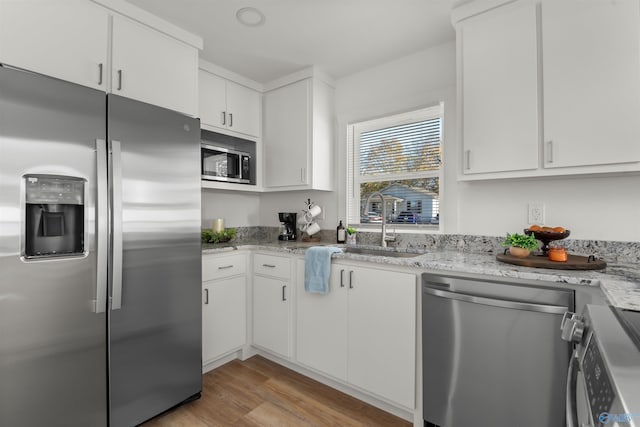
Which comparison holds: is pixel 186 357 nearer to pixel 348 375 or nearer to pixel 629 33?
pixel 348 375

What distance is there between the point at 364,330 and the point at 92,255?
1539 mm

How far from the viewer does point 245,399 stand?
201 cm

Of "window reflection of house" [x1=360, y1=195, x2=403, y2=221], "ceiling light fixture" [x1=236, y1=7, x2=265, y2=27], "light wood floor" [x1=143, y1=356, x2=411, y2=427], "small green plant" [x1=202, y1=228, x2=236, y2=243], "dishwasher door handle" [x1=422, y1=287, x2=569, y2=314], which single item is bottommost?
"light wood floor" [x1=143, y1=356, x2=411, y2=427]

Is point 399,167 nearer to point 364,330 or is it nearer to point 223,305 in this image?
point 364,330

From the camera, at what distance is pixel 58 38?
1.59m

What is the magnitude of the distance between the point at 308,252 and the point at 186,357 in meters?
1.00

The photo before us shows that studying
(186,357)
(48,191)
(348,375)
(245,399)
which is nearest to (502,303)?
(348,375)

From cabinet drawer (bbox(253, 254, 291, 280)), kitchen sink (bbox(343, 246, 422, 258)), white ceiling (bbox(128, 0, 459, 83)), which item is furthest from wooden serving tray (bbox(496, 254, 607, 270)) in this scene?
white ceiling (bbox(128, 0, 459, 83))

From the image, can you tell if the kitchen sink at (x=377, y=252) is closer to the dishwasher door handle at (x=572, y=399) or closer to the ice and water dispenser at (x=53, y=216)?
the dishwasher door handle at (x=572, y=399)

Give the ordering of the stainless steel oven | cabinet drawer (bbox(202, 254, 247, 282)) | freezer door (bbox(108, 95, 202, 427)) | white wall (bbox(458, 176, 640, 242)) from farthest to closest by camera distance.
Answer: cabinet drawer (bbox(202, 254, 247, 282)) < white wall (bbox(458, 176, 640, 242)) < freezer door (bbox(108, 95, 202, 427)) < the stainless steel oven

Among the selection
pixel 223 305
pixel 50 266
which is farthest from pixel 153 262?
pixel 223 305

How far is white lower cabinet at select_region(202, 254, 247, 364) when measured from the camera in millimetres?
2248

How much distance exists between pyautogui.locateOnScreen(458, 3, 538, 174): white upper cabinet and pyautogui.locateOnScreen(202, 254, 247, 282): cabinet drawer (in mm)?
1778

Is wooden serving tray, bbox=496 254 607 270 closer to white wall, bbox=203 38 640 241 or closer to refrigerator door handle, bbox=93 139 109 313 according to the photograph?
white wall, bbox=203 38 640 241
